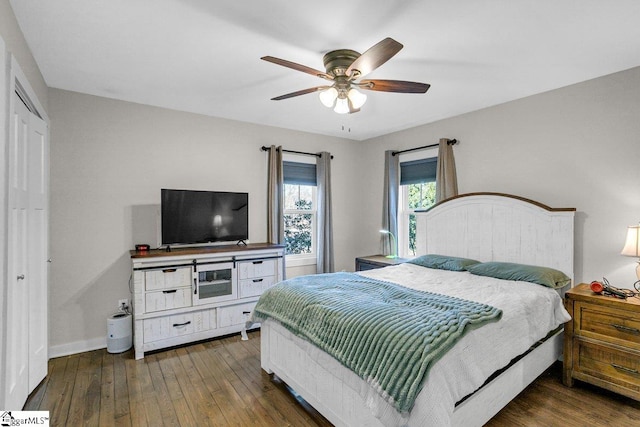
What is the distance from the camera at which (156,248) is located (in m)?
3.69

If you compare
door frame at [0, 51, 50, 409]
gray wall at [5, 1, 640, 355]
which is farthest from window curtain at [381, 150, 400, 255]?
door frame at [0, 51, 50, 409]

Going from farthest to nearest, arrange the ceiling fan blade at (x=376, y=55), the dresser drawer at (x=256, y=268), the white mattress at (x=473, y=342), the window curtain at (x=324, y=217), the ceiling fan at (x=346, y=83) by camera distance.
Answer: the window curtain at (x=324, y=217)
the dresser drawer at (x=256, y=268)
the ceiling fan at (x=346, y=83)
the ceiling fan blade at (x=376, y=55)
the white mattress at (x=473, y=342)

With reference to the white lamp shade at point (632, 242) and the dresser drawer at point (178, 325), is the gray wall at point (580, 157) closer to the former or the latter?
the white lamp shade at point (632, 242)

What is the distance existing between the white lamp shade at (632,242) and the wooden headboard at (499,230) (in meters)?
0.48

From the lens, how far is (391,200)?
15.7ft

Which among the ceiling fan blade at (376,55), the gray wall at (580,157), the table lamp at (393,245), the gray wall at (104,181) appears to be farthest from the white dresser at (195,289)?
the gray wall at (580,157)

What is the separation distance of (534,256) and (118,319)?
14.2ft

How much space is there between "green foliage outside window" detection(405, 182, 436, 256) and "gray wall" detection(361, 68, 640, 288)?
0.64 m

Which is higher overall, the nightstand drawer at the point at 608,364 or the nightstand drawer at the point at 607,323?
the nightstand drawer at the point at 607,323

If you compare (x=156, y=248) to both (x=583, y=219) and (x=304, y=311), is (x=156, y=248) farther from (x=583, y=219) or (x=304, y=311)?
(x=583, y=219)

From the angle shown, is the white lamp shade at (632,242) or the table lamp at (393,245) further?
the table lamp at (393,245)

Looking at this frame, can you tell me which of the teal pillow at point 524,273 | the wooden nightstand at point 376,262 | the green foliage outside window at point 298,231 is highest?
the green foliage outside window at point 298,231

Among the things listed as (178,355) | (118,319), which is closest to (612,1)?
(178,355)

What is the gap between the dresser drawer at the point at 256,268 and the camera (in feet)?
12.4
